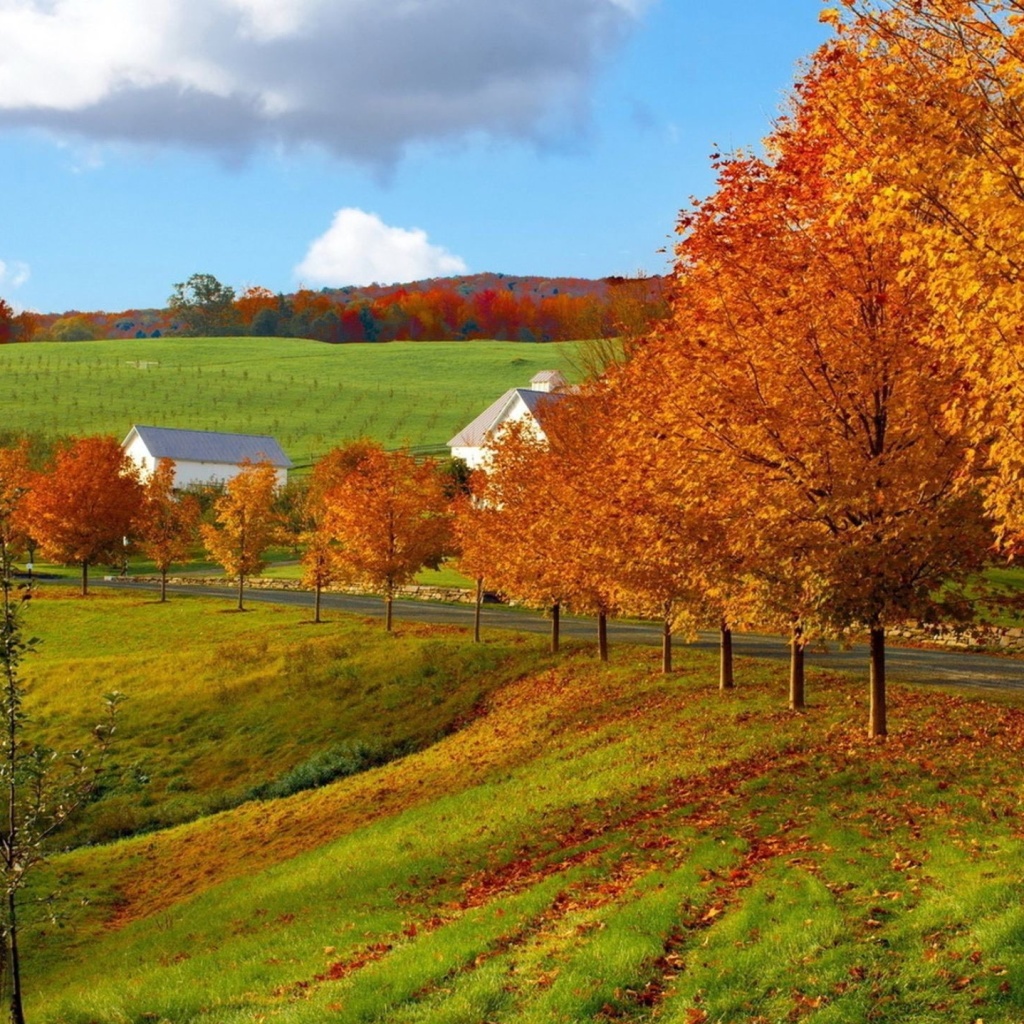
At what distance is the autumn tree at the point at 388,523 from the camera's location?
136 feet

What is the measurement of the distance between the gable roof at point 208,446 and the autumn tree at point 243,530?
44611mm

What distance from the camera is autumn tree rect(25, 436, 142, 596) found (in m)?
56.8

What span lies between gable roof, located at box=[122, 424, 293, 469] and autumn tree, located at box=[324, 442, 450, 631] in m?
56.4

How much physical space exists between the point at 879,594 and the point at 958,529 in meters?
1.57

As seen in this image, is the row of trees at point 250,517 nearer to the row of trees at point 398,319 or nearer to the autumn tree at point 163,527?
the autumn tree at point 163,527

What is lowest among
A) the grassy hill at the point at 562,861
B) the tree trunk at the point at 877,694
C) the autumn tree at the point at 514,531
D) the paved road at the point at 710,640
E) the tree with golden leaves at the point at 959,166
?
the grassy hill at the point at 562,861

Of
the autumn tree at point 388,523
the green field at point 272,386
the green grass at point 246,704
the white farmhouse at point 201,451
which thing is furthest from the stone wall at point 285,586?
the green field at point 272,386

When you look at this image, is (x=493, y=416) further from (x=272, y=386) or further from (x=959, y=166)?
(x=959, y=166)

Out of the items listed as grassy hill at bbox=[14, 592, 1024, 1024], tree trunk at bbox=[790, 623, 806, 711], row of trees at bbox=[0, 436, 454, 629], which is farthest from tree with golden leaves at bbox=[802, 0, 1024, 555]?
row of trees at bbox=[0, 436, 454, 629]

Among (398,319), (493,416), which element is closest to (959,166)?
(493,416)

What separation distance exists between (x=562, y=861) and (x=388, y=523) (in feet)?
90.8

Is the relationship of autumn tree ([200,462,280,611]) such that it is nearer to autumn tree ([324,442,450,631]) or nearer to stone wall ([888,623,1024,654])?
autumn tree ([324,442,450,631])

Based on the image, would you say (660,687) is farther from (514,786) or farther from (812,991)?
(812,991)

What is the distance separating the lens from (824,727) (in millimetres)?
20156
